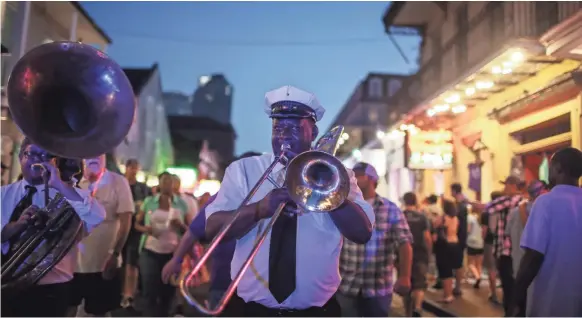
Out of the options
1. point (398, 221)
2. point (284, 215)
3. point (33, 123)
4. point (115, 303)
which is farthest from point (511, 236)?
point (33, 123)

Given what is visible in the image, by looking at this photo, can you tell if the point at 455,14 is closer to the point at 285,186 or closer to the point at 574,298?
the point at 574,298

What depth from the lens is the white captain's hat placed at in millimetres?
2818

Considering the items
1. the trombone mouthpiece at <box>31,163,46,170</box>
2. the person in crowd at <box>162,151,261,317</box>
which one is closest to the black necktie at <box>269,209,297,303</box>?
the trombone mouthpiece at <box>31,163,46,170</box>

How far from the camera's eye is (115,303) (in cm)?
564

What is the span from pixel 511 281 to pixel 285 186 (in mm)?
6679

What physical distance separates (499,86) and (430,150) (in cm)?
281

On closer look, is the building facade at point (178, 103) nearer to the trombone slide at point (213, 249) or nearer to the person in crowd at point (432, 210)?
the person in crowd at point (432, 210)

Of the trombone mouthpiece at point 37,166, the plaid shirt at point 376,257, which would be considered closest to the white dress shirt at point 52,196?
the trombone mouthpiece at point 37,166

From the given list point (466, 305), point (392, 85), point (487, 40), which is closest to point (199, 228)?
point (466, 305)

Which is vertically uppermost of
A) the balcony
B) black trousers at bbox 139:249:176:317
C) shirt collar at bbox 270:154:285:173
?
the balcony

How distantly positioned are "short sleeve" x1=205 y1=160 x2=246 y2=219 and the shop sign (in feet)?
40.3

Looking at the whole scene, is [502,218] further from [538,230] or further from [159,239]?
[159,239]

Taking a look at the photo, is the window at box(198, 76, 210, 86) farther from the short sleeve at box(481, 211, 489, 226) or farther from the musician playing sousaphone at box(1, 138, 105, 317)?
the musician playing sousaphone at box(1, 138, 105, 317)

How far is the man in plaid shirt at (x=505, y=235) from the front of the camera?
8.20m
